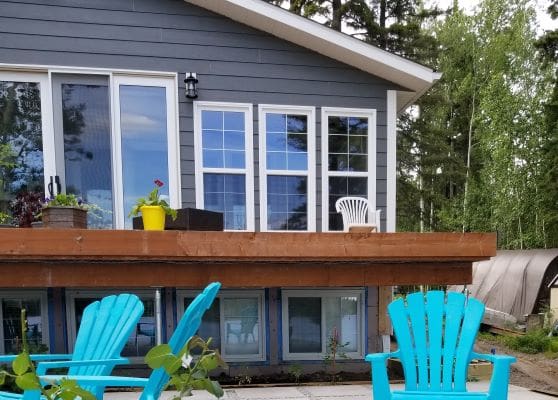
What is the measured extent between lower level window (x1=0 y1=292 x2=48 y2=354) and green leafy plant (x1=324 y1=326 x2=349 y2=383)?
255 centimetres

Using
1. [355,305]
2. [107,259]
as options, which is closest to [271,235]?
[107,259]

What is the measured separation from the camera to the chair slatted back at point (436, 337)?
77.1 inches

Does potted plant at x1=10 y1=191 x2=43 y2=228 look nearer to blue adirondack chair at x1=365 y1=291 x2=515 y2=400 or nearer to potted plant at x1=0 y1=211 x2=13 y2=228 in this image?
potted plant at x1=0 y1=211 x2=13 y2=228

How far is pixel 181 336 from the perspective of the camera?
117 centimetres

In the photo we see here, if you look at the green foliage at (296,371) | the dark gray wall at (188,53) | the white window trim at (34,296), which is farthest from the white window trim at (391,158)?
the white window trim at (34,296)

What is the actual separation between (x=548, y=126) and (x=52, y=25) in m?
9.71

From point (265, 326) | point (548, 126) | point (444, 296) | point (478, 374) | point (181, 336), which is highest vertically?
point (548, 126)

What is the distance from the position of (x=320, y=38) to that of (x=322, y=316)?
8.85 feet

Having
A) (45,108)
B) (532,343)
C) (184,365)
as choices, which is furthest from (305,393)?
(532,343)

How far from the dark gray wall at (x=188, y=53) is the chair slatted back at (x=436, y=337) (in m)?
1.73

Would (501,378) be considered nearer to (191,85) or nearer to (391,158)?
(391,158)

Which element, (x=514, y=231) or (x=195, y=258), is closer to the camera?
(x=195, y=258)

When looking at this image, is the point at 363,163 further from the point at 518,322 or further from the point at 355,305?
the point at 518,322

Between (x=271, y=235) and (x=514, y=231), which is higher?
(x=271, y=235)
